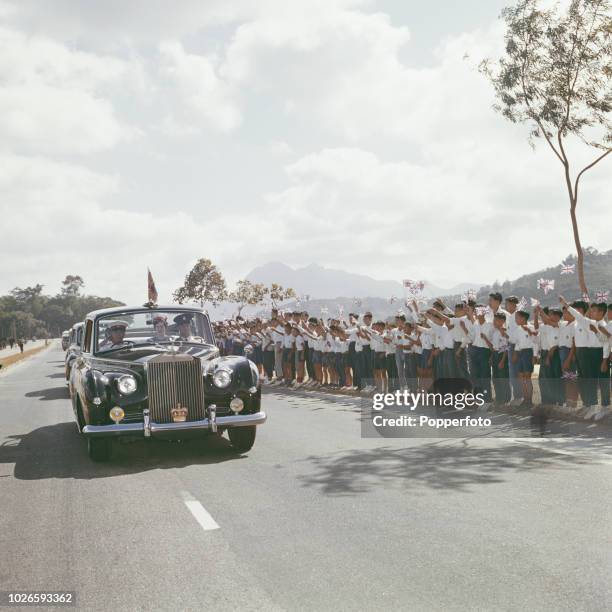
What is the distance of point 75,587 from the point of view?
453 centimetres

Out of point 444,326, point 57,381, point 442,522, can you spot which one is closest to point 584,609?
point 442,522

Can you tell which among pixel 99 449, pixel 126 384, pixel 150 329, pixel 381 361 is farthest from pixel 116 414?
pixel 381 361

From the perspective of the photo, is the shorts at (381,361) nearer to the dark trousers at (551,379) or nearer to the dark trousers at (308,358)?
the dark trousers at (308,358)

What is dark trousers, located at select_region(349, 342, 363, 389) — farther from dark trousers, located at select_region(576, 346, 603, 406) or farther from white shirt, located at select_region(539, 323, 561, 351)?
dark trousers, located at select_region(576, 346, 603, 406)

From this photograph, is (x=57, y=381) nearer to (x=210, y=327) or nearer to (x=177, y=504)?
(x=210, y=327)

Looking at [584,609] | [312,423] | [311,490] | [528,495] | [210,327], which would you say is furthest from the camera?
[312,423]

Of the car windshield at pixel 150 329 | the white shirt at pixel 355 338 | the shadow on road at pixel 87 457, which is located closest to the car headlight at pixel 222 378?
the shadow on road at pixel 87 457

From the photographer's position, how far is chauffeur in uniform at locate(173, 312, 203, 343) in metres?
10.8

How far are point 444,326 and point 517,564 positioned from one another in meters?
9.62

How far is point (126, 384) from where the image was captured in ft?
28.8

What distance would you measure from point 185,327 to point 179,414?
234 centimetres

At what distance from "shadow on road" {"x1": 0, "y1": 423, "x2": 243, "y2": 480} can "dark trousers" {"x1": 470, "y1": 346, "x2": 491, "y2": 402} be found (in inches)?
204

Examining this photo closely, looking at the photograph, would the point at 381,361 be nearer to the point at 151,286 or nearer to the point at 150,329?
the point at 151,286

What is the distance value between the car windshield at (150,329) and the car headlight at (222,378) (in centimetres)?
140
